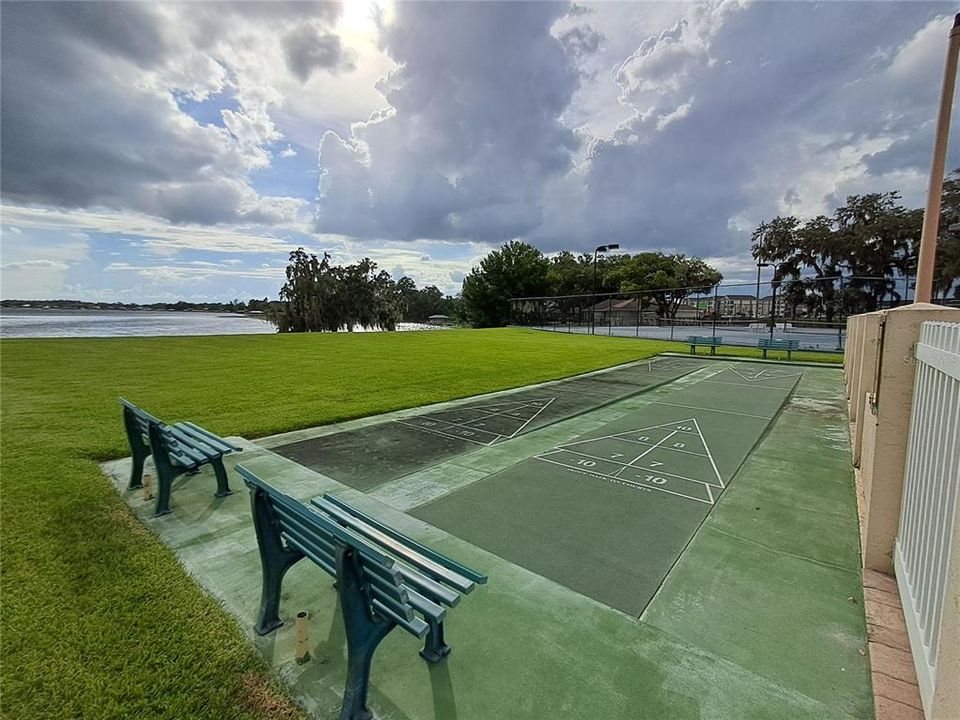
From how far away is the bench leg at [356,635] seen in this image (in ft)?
6.54

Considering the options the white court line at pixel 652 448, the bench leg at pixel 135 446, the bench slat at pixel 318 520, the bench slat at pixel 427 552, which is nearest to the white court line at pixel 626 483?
the white court line at pixel 652 448

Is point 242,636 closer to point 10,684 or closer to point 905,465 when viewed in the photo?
point 10,684

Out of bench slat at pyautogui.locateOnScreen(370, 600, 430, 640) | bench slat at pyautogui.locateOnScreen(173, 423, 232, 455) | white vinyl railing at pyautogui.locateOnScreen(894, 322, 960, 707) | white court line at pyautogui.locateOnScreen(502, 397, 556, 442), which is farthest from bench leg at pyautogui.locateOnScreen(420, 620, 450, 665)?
white court line at pyautogui.locateOnScreen(502, 397, 556, 442)

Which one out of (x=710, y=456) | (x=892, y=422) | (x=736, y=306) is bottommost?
(x=710, y=456)

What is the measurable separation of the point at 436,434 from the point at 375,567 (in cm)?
495

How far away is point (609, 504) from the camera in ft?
14.8

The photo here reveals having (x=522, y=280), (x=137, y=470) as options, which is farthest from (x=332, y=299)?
(x=137, y=470)

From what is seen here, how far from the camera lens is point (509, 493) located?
4.73 meters

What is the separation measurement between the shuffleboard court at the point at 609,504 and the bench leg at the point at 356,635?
159 cm

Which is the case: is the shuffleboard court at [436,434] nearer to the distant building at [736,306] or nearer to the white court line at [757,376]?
the white court line at [757,376]

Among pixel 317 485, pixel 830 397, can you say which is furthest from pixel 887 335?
pixel 830 397

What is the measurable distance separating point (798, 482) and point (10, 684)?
6877mm

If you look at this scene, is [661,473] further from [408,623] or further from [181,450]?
[181,450]

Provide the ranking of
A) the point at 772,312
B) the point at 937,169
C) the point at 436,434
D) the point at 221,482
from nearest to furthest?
1. the point at 221,482
2. the point at 937,169
3. the point at 436,434
4. the point at 772,312
